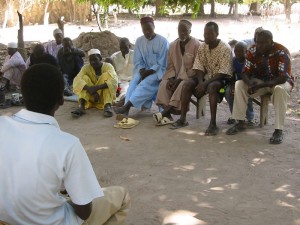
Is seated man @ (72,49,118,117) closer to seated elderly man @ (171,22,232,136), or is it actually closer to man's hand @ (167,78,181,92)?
man's hand @ (167,78,181,92)

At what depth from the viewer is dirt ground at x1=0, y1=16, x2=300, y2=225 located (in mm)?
3352

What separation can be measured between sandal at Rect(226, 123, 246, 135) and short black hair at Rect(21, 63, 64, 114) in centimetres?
368

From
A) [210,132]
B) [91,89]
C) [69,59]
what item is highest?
[69,59]

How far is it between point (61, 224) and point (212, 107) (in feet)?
11.9

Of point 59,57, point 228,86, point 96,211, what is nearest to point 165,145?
point 228,86

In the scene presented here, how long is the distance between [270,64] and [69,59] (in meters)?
3.96

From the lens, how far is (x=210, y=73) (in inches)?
224

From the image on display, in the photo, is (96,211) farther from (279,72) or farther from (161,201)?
(279,72)

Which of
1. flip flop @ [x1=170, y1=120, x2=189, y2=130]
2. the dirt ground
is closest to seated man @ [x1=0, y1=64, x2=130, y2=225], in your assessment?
the dirt ground

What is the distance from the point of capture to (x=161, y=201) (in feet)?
11.7

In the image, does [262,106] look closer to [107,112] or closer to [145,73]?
[145,73]

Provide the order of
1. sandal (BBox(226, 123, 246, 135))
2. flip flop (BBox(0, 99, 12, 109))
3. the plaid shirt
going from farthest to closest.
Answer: flip flop (BBox(0, 99, 12, 109)) → sandal (BBox(226, 123, 246, 135)) → the plaid shirt

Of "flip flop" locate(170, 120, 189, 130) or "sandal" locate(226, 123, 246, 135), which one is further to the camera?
"flip flop" locate(170, 120, 189, 130)

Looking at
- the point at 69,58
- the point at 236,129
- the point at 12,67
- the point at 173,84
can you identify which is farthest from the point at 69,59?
the point at 236,129
